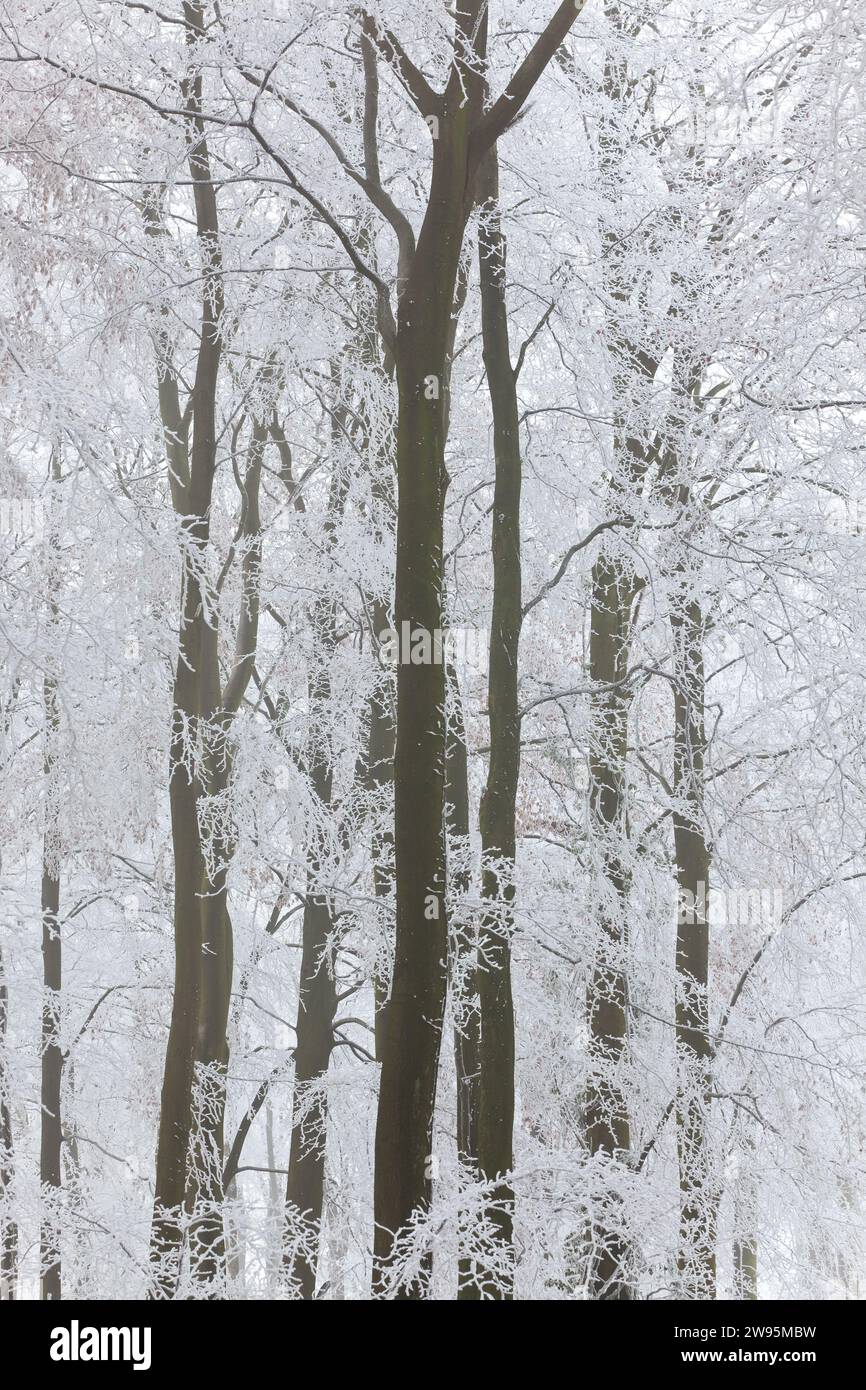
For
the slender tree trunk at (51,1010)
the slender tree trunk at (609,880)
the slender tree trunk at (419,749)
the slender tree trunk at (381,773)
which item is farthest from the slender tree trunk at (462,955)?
the slender tree trunk at (51,1010)

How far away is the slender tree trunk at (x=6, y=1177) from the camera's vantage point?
1245 cm

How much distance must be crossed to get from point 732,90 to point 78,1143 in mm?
13079

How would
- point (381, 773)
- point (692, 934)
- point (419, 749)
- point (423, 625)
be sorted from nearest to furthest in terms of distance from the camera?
1. point (419, 749)
2. point (423, 625)
3. point (381, 773)
4. point (692, 934)

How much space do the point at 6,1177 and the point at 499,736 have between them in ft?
26.7

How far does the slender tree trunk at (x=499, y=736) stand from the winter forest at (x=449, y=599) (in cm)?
3

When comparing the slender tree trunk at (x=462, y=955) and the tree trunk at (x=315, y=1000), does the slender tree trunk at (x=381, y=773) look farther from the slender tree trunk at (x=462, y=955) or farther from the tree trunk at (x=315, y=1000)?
the slender tree trunk at (x=462, y=955)

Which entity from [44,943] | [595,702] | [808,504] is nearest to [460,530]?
[595,702]

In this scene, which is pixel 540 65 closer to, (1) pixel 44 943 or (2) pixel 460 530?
(2) pixel 460 530

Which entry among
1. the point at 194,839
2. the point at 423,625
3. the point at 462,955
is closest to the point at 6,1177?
the point at 194,839

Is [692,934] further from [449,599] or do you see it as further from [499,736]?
[499,736]

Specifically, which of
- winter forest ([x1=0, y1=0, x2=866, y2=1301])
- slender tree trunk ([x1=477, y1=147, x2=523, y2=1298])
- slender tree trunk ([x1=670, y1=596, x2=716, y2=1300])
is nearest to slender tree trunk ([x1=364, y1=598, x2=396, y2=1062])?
winter forest ([x1=0, y1=0, x2=866, y2=1301])

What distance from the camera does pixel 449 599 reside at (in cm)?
Answer: 1036

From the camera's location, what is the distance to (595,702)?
10.8 m

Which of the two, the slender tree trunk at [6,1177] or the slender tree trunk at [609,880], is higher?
the slender tree trunk at [609,880]
